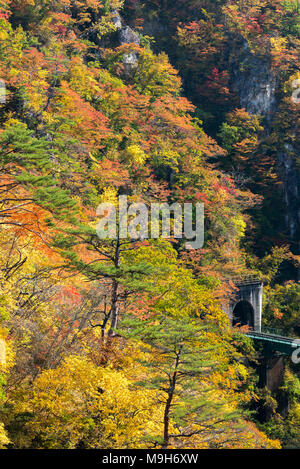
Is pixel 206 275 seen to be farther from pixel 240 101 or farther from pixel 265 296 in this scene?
pixel 240 101

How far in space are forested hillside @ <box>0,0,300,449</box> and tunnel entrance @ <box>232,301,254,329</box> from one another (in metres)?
1.93

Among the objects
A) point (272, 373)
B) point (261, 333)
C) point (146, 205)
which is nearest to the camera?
point (272, 373)

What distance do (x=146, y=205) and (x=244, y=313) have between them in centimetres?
942

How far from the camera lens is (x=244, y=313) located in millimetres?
27984

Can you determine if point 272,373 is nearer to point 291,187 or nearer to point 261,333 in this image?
point 261,333

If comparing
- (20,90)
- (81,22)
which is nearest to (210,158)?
(81,22)

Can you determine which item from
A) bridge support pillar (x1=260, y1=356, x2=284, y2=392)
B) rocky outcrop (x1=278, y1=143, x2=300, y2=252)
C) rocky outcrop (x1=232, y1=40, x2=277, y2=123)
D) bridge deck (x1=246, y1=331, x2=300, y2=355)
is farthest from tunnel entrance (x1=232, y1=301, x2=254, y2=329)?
rocky outcrop (x1=232, y1=40, x2=277, y2=123)

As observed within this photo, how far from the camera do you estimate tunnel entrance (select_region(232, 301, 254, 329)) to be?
2752 centimetres

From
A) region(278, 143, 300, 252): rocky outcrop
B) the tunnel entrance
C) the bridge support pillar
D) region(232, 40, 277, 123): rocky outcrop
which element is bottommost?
the bridge support pillar

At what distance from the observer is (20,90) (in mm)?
22562

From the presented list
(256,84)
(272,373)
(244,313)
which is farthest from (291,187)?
(272,373)

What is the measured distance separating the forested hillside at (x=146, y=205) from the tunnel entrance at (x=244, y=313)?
193cm

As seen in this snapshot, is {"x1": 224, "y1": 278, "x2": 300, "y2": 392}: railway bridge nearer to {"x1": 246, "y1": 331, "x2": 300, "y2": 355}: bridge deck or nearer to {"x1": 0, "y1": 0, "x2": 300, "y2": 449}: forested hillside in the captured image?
{"x1": 246, "y1": 331, "x2": 300, "y2": 355}: bridge deck

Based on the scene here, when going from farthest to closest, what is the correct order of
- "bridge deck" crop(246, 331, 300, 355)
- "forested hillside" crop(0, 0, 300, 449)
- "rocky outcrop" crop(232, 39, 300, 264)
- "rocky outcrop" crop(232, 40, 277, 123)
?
"rocky outcrop" crop(232, 40, 277, 123) < "rocky outcrop" crop(232, 39, 300, 264) < "bridge deck" crop(246, 331, 300, 355) < "forested hillside" crop(0, 0, 300, 449)
